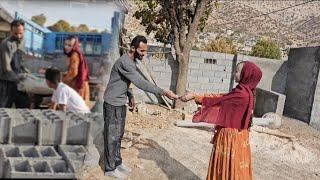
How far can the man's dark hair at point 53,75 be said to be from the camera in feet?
5.24

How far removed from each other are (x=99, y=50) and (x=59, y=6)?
244mm

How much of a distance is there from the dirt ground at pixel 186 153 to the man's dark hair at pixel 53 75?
202cm

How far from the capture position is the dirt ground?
4.55 m

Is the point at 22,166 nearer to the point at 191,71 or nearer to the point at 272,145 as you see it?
the point at 272,145

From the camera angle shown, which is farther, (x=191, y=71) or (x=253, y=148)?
(x=191, y=71)

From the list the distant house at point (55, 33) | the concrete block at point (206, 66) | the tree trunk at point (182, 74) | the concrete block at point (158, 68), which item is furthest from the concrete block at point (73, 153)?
the concrete block at point (206, 66)

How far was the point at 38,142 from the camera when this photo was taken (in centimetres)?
169

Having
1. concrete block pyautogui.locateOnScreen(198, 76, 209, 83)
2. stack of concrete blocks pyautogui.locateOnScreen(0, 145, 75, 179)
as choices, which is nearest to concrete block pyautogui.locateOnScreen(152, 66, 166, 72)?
concrete block pyautogui.locateOnScreen(198, 76, 209, 83)

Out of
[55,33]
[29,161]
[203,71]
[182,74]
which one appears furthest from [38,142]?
[203,71]

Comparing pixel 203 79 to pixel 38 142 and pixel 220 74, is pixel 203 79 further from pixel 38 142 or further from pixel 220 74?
pixel 38 142

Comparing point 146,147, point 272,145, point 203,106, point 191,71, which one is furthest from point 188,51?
point 203,106

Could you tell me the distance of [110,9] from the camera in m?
Result: 1.68

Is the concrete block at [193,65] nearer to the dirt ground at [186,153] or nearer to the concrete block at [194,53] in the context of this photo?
the concrete block at [194,53]

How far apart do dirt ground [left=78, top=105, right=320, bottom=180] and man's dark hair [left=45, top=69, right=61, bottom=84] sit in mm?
2023
